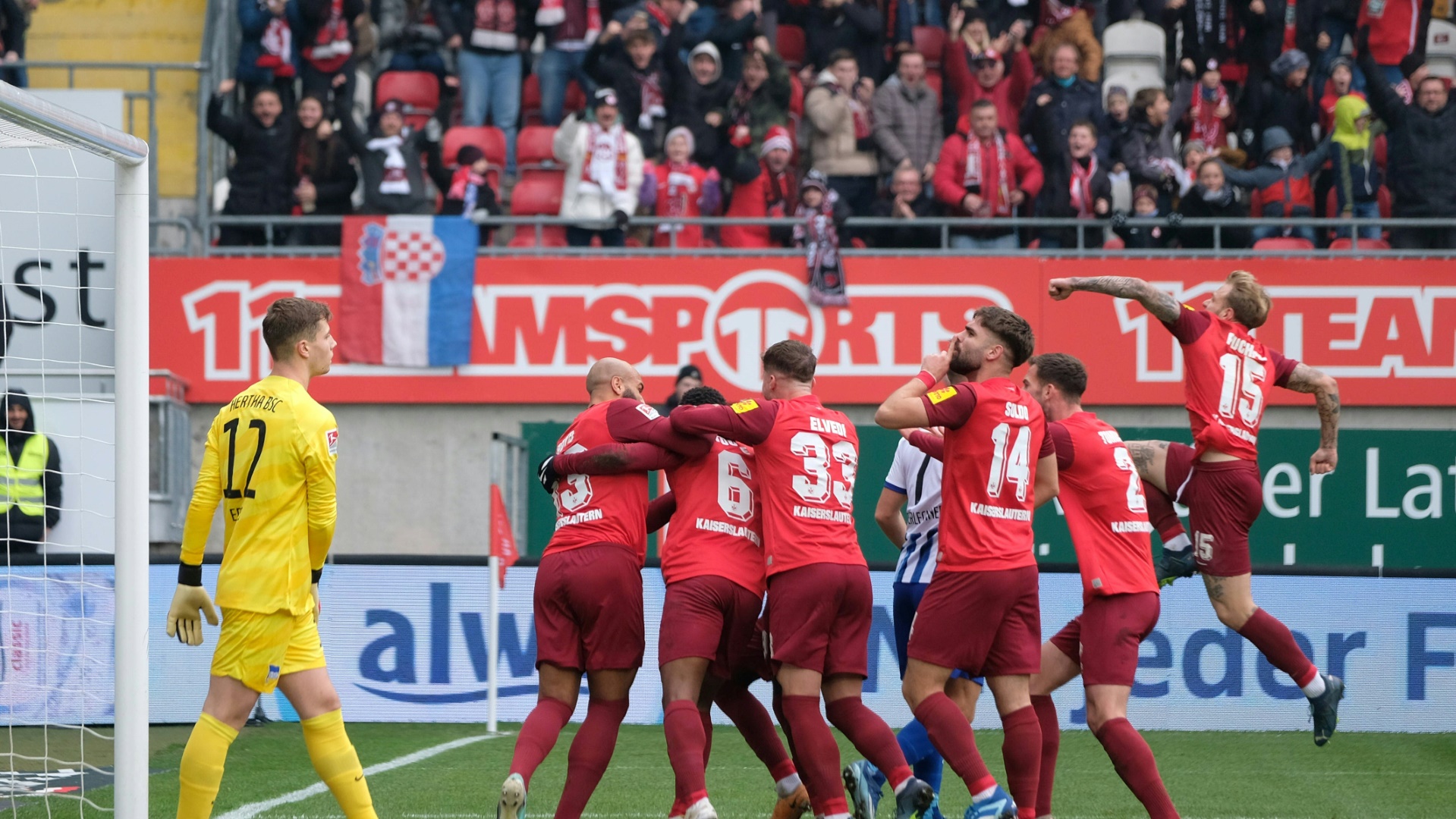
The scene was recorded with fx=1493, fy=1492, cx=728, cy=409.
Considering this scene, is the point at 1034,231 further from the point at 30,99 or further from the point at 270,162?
the point at 30,99

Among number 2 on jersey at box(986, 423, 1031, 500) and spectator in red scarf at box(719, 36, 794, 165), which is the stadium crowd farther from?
number 2 on jersey at box(986, 423, 1031, 500)

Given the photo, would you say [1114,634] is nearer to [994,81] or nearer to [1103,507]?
[1103,507]

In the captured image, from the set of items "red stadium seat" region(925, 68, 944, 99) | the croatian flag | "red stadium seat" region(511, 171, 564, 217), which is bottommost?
the croatian flag

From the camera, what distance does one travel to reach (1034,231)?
1523cm

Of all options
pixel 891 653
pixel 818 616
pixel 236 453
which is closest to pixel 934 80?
pixel 891 653

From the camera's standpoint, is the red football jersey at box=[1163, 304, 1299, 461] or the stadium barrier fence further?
the stadium barrier fence

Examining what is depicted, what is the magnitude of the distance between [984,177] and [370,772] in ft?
29.0

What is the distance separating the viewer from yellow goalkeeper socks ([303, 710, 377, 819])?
18.6 feet

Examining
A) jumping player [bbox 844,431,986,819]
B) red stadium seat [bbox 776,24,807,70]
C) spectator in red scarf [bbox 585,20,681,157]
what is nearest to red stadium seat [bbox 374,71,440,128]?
spectator in red scarf [bbox 585,20,681,157]

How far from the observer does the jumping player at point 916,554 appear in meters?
7.04

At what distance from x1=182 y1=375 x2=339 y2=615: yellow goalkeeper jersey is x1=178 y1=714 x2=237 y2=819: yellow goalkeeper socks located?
1.53 ft

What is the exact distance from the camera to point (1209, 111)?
15.5 m

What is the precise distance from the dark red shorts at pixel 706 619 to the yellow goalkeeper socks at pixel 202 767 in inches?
69.4

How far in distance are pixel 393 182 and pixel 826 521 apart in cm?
985
